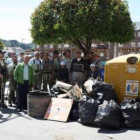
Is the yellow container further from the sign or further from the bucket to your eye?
the bucket

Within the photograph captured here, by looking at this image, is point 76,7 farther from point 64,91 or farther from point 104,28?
point 64,91

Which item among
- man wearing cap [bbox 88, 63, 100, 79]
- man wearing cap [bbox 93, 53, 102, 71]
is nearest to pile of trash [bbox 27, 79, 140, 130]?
man wearing cap [bbox 88, 63, 100, 79]

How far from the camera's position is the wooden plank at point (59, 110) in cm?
638

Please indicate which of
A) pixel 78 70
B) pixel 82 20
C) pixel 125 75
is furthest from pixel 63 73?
pixel 125 75

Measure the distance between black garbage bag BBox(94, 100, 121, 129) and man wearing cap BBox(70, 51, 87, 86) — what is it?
277 cm

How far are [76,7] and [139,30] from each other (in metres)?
47.2

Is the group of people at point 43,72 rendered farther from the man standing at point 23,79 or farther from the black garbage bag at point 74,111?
the black garbage bag at point 74,111

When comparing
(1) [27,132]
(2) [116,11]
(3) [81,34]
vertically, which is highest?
(2) [116,11]

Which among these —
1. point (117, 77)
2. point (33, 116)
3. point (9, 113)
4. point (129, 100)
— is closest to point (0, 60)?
point (9, 113)

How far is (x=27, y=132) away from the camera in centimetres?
541

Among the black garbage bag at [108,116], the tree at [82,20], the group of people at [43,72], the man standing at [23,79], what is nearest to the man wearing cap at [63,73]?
the group of people at [43,72]

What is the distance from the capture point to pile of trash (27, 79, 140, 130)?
220 inches

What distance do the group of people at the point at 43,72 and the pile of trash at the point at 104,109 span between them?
1392 millimetres

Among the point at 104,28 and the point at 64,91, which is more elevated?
the point at 104,28
